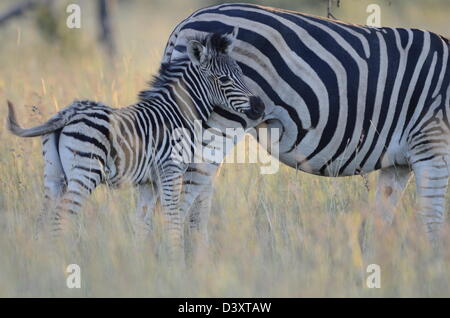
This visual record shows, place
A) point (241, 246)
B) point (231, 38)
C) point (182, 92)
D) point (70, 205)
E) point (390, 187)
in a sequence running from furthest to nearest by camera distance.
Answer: point (390, 187), point (182, 92), point (231, 38), point (241, 246), point (70, 205)

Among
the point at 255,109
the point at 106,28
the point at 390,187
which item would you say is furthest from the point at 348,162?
the point at 106,28

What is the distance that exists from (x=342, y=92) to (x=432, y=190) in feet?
3.09

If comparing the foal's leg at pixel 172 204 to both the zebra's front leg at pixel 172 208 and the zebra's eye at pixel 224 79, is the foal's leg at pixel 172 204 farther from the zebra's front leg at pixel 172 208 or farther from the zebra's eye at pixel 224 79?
the zebra's eye at pixel 224 79

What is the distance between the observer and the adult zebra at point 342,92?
5414mm

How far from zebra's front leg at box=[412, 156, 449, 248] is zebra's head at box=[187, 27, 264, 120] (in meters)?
1.28

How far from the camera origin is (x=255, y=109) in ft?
16.9

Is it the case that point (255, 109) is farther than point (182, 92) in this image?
No

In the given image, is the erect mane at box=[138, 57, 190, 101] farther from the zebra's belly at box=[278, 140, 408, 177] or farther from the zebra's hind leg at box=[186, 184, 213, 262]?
the zebra's belly at box=[278, 140, 408, 177]

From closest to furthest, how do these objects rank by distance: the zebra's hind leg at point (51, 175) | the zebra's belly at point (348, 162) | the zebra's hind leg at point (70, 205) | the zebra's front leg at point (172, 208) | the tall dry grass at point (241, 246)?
the tall dry grass at point (241, 246) → the zebra's hind leg at point (70, 205) → the zebra's hind leg at point (51, 175) → the zebra's front leg at point (172, 208) → the zebra's belly at point (348, 162)

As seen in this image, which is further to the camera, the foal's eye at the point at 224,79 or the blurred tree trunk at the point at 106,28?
the blurred tree trunk at the point at 106,28

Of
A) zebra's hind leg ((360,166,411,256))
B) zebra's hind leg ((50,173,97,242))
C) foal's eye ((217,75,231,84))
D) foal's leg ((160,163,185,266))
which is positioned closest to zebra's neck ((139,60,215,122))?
foal's eye ((217,75,231,84))

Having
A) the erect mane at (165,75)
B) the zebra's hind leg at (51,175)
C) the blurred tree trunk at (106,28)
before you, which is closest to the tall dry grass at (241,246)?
the zebra's hind leg at (51,175)

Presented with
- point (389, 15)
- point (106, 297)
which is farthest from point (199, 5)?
point (106, 297)

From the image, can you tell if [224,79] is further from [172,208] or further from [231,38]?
[172,208]
